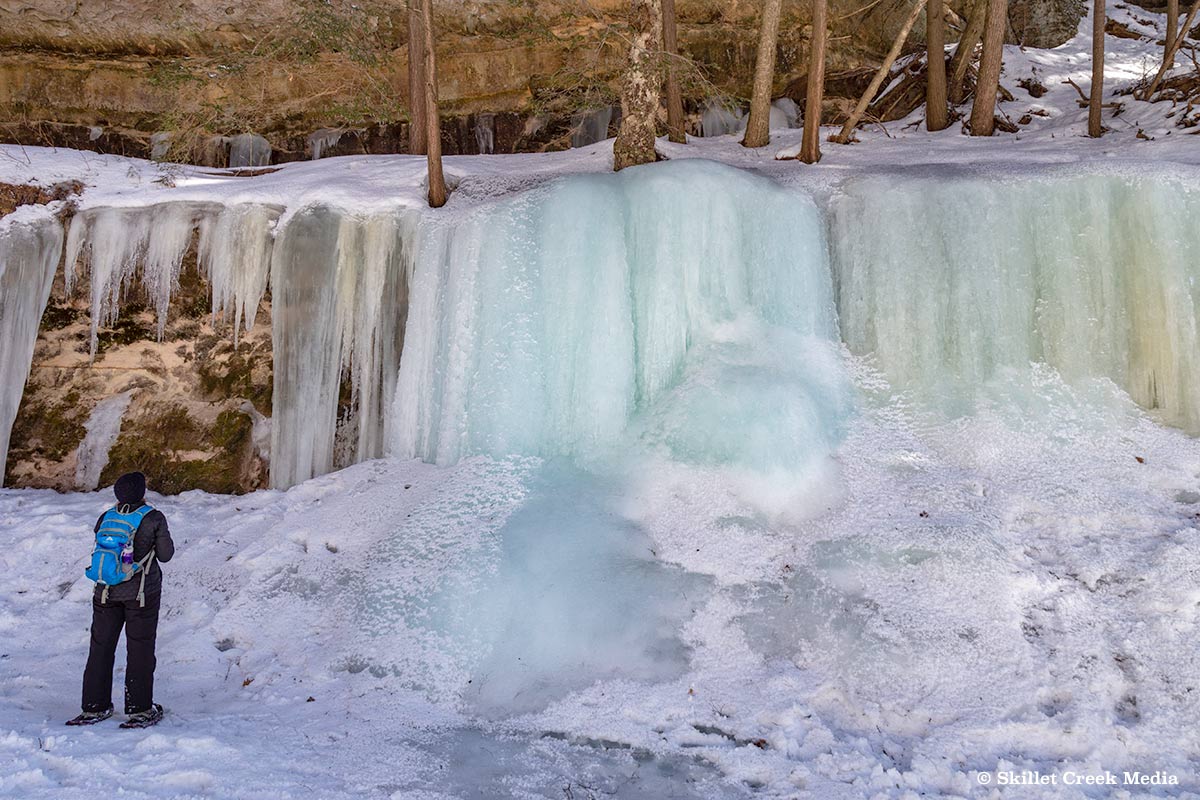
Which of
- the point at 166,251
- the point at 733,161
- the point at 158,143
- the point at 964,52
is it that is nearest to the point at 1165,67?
the point at 964,52

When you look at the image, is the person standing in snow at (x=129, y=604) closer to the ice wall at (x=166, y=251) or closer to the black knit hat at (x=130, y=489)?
the black knit hat at (x=130, y=489)

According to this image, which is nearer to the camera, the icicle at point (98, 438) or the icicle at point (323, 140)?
the icicle at point (98, 438)

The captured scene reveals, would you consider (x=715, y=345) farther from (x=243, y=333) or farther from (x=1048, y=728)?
(x=243, y=333)

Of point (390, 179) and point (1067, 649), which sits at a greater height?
point (390, 179)

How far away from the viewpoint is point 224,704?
13.9 feet

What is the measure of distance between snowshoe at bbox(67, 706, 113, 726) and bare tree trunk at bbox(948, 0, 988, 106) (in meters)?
11.6

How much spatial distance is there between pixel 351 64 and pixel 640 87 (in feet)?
19.4

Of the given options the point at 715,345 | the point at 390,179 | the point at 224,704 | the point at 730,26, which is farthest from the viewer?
the point at 730,26

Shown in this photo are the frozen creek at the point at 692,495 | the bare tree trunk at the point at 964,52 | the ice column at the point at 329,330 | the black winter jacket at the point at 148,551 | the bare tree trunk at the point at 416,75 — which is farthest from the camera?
the bare tree trunk at the point at 964,52

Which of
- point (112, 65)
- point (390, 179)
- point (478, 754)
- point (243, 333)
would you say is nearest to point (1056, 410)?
point (478, 754)

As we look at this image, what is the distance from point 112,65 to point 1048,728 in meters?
14.6

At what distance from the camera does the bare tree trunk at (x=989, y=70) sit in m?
9.37

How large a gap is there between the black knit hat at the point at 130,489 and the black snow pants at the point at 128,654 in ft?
1.52

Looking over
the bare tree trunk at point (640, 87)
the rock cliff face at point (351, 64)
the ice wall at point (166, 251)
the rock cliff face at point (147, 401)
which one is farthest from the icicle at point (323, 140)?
the bare tree trunk at point (640, 87)
